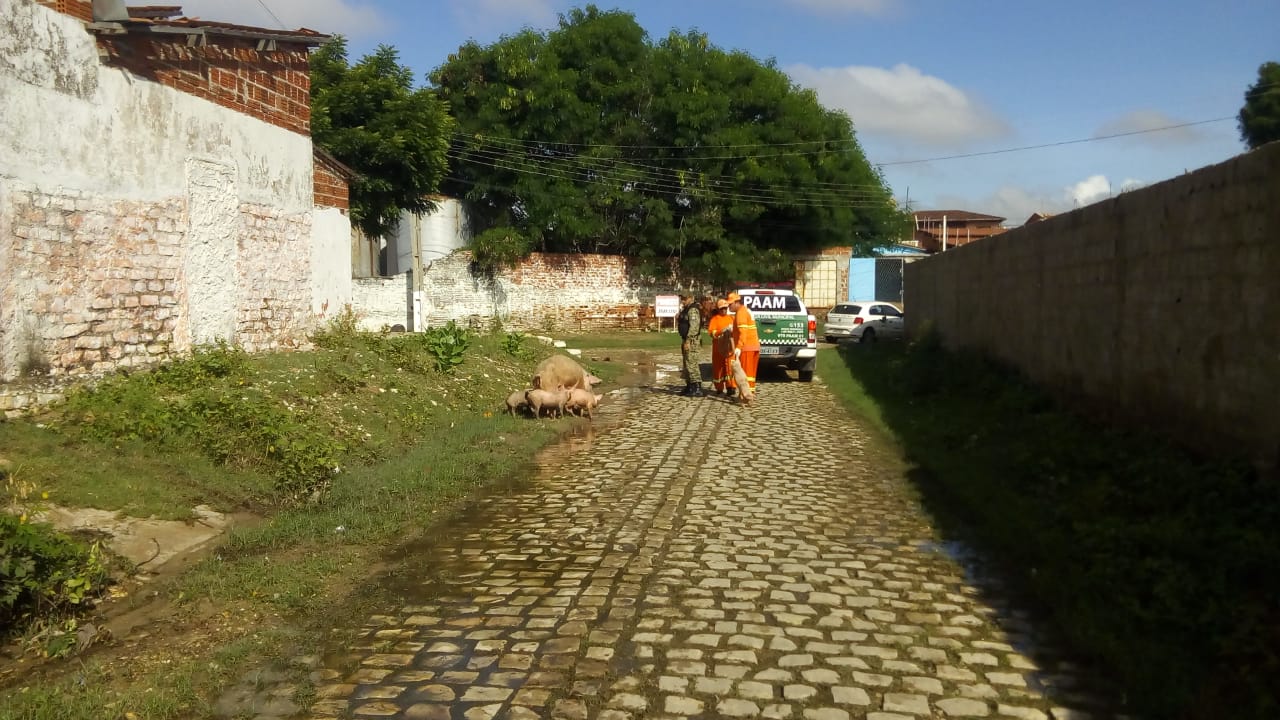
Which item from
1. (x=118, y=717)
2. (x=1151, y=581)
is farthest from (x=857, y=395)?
(x=118, y=717)

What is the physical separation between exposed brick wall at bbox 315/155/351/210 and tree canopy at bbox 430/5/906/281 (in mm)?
16785

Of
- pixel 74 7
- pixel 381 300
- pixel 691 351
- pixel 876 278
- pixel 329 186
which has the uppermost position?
pixel 74 7

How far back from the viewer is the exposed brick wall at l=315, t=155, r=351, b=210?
15500mm

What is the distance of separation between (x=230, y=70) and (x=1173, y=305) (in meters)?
11.2

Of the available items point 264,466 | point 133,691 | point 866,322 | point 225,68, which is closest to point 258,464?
point 264,466

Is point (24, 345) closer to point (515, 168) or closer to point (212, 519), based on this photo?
point (212, 519)

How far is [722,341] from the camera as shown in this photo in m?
15.6

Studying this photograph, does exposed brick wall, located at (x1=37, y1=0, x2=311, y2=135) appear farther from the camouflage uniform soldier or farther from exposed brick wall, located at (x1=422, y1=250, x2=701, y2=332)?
exposed brick wall, located at (x1=422, y1=250, x2=701, y2=332)

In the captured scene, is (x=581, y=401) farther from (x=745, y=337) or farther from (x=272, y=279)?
(x=272, y=279)

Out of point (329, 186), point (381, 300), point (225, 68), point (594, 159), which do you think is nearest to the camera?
point (225, 68)

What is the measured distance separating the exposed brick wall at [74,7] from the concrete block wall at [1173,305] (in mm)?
10499

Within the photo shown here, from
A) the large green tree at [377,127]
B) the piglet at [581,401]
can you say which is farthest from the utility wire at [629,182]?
the piglet at [581,401]

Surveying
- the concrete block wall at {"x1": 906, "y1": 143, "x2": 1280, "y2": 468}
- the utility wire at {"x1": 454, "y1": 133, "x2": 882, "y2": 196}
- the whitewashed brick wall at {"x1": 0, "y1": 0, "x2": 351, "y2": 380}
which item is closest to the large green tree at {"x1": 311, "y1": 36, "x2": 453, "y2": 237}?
the utility wire at {"x1": 454, "y1": 133, "x2": 882, "y2": 196}

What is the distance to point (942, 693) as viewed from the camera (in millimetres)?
4484
